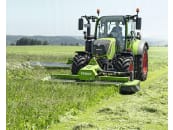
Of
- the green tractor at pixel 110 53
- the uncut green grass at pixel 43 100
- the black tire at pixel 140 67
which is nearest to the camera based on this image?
the uncut green grass at pixel 43 100

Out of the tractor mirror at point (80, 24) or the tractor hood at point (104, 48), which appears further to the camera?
the tractor mirror at point (80, 24)

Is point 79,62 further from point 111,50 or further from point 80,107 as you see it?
point 80,107

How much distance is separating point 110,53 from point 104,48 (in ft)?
0.94

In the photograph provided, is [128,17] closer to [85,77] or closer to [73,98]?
[85,77]

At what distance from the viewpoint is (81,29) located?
44.1ft

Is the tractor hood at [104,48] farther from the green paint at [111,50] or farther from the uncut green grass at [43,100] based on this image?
the uncut green grass at [43,100]

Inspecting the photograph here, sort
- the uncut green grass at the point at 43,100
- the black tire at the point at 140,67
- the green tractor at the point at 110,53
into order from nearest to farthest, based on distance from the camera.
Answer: the uncut green grass at the point at 43,100 → the green tractor at the point at 110,53 → the black tire at the point at 140,67

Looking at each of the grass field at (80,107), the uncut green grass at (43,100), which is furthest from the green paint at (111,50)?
the uncut green grass at (43,100)

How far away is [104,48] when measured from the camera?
42.9ft

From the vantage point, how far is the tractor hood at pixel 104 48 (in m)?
13.1

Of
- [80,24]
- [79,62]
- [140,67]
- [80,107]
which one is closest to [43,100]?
[80,107]

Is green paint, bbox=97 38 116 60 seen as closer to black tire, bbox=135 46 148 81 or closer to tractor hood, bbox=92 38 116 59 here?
tractor hood, bbox=92 38 116 59
